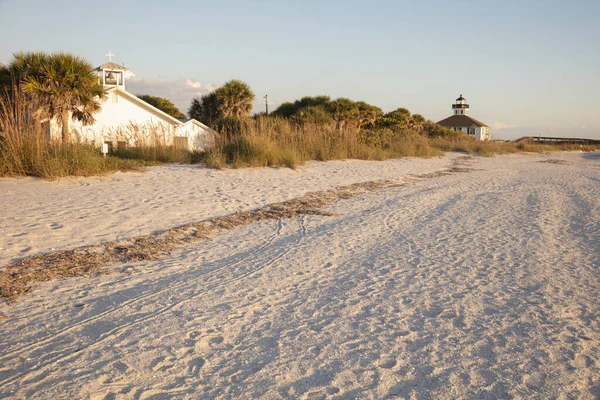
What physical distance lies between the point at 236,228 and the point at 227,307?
3.23 meters

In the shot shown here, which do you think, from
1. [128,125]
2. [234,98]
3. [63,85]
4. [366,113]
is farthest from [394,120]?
[63,85]

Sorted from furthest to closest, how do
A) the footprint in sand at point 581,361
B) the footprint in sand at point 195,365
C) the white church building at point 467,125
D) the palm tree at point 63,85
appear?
the white church building at point 467,125
the palm tree at point 63,85
the footprint in sand at point 581,361
the footprint in sand at point 195,365

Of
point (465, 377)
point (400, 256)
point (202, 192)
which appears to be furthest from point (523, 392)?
point (202, 192)

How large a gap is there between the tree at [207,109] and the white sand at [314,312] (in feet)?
94.5

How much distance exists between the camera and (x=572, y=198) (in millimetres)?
10992

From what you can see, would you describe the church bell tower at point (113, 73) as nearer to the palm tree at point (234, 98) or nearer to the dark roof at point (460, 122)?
the palm tree at point (234, 98)

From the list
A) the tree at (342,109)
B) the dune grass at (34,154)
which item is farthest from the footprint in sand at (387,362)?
the tree at (342,109)

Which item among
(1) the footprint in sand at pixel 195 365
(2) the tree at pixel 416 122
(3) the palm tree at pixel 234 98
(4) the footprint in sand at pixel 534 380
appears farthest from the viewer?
(2) the tree at pixel 416 122

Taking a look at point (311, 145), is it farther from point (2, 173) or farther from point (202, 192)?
point (2, 173)

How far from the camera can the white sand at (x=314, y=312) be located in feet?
9.49

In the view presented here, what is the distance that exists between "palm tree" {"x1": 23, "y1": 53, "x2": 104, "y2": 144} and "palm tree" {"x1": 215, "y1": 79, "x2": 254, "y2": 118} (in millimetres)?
17211

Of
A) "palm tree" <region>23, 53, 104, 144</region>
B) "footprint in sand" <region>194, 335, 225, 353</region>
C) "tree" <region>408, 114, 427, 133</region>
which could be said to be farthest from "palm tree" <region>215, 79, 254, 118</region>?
"footprint in sand" <region>194, 335, 225, 353</region>

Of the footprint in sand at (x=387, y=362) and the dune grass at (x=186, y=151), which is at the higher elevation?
the dune grass at (x=186, y=151)

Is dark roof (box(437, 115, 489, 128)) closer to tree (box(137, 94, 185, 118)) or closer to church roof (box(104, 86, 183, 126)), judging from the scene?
tree (box(137, 94, 185, 118))
